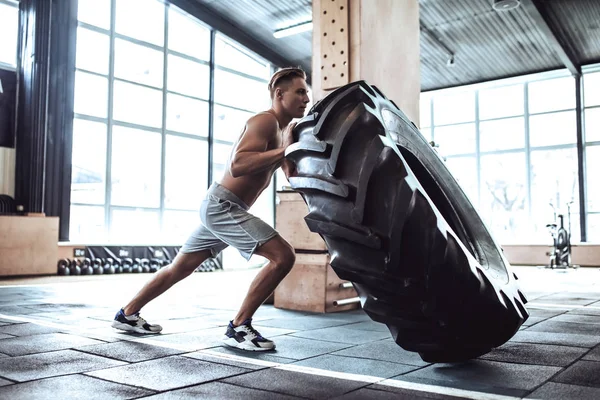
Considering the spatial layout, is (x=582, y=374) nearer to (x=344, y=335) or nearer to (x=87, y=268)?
(x=344, y=335)

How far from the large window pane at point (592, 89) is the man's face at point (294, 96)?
12033 mm

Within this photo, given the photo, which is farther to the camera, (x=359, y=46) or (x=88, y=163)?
(x=88, y=163)

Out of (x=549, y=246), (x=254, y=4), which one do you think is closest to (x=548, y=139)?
(x=549, y=246)

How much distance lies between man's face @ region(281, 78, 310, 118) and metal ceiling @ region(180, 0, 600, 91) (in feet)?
26.9

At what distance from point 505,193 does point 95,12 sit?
390 inches

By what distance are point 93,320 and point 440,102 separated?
1248 cm

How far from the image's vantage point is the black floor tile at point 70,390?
1494mm

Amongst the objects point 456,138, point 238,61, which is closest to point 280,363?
point 238,61

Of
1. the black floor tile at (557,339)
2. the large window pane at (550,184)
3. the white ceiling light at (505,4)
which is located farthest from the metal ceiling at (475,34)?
the black floor tile at (557,339)

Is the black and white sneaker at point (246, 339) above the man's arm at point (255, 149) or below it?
below

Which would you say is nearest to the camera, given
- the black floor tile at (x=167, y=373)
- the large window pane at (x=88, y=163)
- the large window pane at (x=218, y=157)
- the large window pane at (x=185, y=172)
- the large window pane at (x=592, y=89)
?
the black floor tile at (x=167, y=373)

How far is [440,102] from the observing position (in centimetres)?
1407

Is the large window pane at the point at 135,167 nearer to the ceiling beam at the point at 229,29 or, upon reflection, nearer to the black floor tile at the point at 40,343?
the ceiling beam at the point at 229,29

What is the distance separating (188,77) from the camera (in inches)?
447
